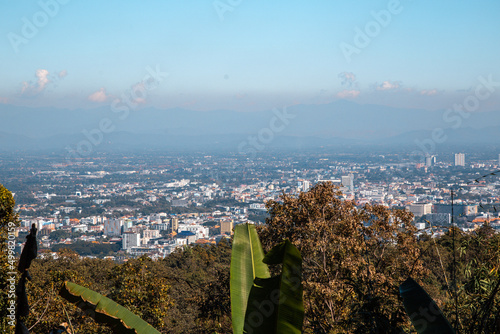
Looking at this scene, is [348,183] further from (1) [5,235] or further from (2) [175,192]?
(1) [5,235]

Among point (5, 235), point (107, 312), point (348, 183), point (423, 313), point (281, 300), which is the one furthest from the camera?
point (348, 183)

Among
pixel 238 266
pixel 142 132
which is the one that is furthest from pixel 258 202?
pixel 142 132

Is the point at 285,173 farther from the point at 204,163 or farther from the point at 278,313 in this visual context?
the point at 278,313

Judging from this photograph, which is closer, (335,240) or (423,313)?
(423,313)

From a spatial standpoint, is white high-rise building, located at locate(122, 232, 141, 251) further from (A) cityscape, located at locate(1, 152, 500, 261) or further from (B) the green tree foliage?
(B) the green tree foliage

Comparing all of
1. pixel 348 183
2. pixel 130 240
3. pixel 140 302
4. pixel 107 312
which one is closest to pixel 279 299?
pixel 107 312

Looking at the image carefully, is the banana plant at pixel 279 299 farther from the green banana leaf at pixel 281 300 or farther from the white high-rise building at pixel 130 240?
the white high-rise building at pixel 130 240

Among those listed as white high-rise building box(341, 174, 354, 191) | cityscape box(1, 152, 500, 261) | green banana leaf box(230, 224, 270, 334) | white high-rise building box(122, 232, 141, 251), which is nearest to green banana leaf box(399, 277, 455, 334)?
green banana leaf box(230, 224, 270, 334)
